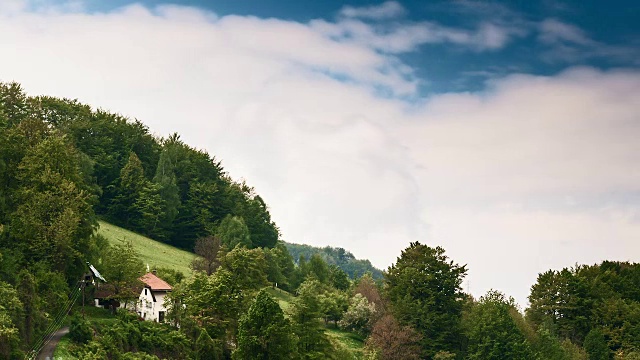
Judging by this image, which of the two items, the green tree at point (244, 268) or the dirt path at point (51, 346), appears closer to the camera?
the dirt path at point (51, 346)

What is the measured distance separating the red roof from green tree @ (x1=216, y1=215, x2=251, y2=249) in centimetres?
4317

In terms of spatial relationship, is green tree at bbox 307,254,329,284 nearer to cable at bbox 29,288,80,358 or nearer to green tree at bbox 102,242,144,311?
green tree at bbox 102,242,144,311

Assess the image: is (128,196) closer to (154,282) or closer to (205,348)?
(154,282)

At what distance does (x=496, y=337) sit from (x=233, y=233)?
5068 cm

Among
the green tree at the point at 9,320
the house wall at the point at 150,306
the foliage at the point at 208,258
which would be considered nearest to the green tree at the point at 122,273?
the house wall at the point at 150,306

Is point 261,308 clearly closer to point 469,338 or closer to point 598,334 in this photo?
point 469,338

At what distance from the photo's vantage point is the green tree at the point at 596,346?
12194 cm

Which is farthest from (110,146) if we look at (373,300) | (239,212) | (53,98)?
(373,300)

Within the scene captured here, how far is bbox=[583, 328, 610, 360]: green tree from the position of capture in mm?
121938

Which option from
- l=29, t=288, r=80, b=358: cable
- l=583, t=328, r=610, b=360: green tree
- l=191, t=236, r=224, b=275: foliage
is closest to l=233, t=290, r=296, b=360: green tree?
l=29, t=288, r=80, b=358: cable

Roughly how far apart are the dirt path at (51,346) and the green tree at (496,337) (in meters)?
54.3

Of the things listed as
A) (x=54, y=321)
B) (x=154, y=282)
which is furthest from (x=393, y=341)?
(x=54, y=321)

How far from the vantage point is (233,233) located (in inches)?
5359

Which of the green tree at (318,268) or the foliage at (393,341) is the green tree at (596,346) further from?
the green tree at (318,268)
